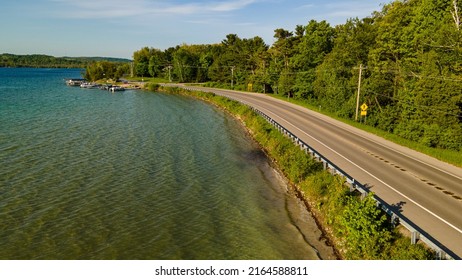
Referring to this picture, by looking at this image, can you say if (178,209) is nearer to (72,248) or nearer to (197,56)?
(72,248)

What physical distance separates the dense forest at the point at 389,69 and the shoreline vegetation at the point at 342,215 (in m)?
16.4

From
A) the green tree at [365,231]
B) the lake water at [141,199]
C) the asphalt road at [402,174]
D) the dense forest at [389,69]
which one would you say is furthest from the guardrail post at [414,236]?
the dense forest at [389,69]

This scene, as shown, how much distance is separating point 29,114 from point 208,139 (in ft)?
103

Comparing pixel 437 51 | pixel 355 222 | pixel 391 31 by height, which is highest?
pixel 391 31

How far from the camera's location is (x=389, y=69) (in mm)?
52594

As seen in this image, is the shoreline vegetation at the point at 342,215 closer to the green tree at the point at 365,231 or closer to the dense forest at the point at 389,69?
the green tree at the point at 365,231

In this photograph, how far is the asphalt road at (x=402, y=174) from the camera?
17859 millimetres

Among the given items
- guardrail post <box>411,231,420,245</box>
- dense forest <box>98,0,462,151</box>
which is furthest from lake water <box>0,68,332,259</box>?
dense forest <box>98,0,462,151</box>

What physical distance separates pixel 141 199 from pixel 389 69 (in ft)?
141

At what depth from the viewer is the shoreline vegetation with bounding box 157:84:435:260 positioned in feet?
51.9

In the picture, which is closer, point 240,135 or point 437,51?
point 437,51

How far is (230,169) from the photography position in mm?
31859
